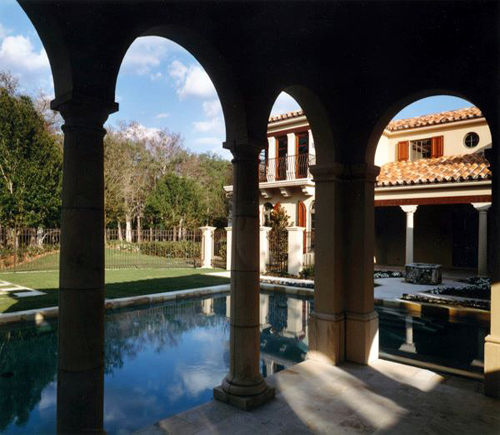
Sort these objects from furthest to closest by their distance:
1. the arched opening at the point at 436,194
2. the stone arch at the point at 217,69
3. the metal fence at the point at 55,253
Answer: the metal fence at the point at 55,253 → the arched opening at the point at 436,194 → the stone arch at the point at 217,69

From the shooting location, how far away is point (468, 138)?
18.4 meters

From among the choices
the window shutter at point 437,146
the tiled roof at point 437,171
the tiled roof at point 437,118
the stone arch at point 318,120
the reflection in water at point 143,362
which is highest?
the tiled roof at point 437,118

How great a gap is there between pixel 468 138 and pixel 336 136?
1612 centimetres

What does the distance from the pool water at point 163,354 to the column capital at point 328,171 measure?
3.18 meters

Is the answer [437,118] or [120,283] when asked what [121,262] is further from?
[437,118]

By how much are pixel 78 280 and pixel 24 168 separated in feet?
64.6

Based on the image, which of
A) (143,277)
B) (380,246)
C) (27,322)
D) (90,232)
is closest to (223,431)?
(90,232)

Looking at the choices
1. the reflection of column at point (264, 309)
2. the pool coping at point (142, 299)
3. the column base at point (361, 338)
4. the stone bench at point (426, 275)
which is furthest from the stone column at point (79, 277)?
the stone bench at point (426, 275)

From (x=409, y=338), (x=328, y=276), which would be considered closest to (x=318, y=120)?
(x=328, y=276)

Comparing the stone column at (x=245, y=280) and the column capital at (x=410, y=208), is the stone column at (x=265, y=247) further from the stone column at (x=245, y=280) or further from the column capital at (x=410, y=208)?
the stone column at (x=245, y=280)

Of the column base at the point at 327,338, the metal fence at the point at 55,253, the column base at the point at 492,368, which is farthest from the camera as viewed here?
the metal fence at the point at 55,253

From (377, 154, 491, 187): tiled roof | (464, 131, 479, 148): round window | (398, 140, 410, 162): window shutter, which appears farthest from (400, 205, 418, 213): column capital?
(464, 131, 479, 148): round window

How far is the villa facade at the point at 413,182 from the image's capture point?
1708 centimetres

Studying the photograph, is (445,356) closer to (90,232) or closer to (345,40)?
(345,40)
